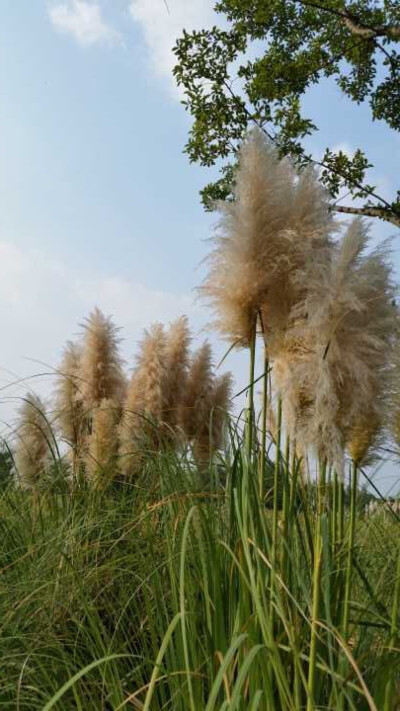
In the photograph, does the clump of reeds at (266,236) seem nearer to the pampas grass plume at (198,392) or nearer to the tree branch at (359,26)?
the pampas grass plume at (198,392)

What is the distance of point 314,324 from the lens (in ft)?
6.97

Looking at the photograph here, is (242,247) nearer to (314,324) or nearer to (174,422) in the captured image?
(314,324)

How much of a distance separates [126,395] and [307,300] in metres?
3.86

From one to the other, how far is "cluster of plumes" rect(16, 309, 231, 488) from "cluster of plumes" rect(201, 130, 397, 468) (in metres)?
2.59

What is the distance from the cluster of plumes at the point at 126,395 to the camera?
5.23m

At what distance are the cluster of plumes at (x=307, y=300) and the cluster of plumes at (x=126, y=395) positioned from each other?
8.51 feet

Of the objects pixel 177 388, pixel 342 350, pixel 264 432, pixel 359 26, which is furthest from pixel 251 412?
pixel 359 26

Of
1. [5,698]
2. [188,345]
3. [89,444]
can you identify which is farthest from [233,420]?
[188,345]

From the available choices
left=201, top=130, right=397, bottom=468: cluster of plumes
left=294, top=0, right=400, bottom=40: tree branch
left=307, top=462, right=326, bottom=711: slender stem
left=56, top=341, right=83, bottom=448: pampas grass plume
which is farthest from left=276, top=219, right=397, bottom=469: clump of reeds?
left=294, top=0, right=400, bottom=40: tree branch

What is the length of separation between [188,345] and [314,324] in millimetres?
3614

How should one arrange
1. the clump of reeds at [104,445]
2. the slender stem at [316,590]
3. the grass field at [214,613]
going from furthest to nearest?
the clump of reeds at [104,445], the grass field at [214,613], the slender stem at [316,590]

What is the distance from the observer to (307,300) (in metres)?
2.18

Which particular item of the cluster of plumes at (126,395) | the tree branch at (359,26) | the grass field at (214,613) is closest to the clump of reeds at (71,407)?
the cluster of plumes at (126,395)

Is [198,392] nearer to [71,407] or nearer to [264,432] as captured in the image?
[71,407]
